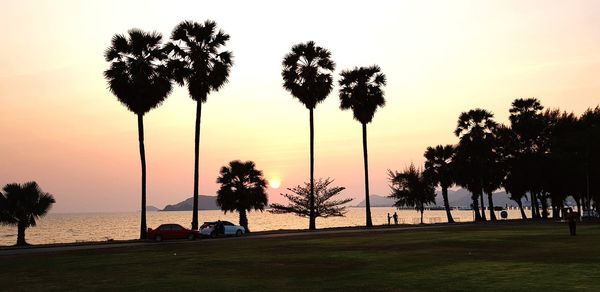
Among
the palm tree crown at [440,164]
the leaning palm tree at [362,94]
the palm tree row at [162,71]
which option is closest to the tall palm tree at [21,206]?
the palm tree row at [162,71]

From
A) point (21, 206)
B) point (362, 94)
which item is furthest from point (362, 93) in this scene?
point (21, 206)

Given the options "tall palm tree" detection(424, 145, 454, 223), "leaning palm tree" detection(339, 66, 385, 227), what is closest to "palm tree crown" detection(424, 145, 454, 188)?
"tall palm tree" detection(424, 145, 454, 223)

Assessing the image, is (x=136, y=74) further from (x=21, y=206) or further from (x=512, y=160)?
(x=512, y=160)

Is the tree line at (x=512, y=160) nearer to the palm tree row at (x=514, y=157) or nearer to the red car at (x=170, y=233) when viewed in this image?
the palm tree row at (x=514, y=157)

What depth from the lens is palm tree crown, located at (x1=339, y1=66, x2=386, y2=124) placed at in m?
69.5

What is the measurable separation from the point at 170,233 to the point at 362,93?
31.9 meters

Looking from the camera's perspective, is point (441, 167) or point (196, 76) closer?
point (196, 76)

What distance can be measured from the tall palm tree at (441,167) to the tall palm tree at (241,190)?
31601 millimetres

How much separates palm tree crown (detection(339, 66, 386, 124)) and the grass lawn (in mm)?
39657

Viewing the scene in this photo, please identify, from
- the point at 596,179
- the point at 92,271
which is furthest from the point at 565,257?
the point at 596,179

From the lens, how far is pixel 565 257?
2356cm

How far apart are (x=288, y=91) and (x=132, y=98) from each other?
21209 millimetres

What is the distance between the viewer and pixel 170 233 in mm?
47812

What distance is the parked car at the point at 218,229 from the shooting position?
50750 mm
